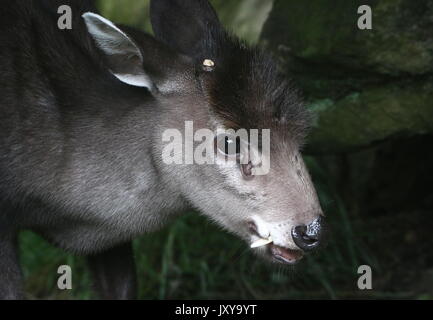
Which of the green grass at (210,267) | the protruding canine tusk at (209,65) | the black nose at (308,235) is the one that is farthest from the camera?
the green grass at (210,267)

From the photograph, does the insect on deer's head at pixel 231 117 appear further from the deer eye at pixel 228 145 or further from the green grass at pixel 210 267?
the green grass at pixel 210 267

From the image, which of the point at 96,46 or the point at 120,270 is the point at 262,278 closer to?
the point at 120,270

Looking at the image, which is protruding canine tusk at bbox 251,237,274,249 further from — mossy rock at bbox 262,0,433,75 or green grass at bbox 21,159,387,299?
green grass at bbox 21,159,387,299

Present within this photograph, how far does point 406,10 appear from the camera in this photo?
516 centimetres

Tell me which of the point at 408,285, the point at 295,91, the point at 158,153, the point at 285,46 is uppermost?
the point at 285,46

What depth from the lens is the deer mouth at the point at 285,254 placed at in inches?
178

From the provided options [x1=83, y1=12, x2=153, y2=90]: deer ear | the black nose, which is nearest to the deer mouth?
the black nose

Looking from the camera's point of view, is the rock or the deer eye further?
the rock

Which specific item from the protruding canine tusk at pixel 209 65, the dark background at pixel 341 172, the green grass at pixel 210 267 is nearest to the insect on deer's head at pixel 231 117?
the protruding canine tusk at pixel 209 65

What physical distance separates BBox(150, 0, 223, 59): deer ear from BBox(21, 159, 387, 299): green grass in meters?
1.93

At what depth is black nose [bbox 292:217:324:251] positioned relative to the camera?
438 cm

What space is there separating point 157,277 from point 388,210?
1.86 m

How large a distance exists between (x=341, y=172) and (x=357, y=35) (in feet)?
7.04

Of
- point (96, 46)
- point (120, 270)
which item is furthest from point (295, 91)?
point (120, 270)
